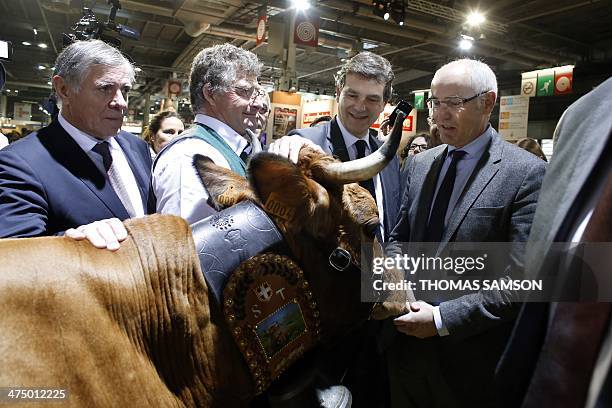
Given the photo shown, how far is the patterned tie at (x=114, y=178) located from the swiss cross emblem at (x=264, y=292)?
117 cm

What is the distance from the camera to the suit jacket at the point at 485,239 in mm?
1898

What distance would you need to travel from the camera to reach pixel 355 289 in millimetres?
1684

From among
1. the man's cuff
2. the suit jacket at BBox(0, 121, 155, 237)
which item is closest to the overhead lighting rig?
the suit jacket at BBox(0, 121, 155, 237)

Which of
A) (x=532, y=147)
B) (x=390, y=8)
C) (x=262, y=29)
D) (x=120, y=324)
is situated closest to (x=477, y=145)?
(x=120, y=324)

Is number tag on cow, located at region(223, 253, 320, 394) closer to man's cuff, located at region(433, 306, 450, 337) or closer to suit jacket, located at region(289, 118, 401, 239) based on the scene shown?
man's cuff, located at region(433, 306, 450, 337)

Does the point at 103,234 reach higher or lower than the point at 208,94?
lower

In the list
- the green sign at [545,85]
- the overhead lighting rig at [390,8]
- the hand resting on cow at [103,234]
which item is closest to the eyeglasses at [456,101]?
the hand resting on cow at [103,234]

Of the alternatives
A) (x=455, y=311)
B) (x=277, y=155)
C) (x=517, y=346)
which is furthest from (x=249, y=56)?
(x=517, y=346)

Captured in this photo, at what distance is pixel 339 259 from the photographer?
5.28 feet

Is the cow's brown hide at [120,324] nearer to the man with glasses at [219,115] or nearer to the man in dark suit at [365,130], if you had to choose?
the man with glasses at [219,115]

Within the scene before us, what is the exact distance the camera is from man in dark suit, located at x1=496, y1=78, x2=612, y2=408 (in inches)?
31.5

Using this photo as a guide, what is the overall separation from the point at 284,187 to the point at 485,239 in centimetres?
95

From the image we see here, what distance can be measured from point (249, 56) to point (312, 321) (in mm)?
1760

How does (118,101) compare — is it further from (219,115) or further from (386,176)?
(386,176)
